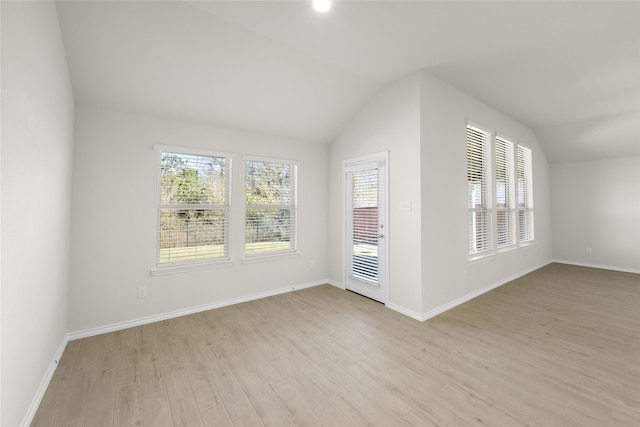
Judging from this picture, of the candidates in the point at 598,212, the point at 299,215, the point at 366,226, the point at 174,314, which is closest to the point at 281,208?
the point at 299,215

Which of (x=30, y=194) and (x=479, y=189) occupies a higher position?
(x=479, y=189)

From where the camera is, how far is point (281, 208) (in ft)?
13.8

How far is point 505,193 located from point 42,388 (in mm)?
6393

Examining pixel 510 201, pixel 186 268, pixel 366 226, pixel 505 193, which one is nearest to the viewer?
pixel 186 268

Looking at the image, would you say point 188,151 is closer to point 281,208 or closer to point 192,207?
point 192,207

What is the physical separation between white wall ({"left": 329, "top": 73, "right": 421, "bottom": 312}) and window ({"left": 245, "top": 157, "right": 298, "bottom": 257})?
4.28 ft

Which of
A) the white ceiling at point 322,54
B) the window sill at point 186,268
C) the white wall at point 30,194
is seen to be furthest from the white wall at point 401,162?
the white wall at point 30,194

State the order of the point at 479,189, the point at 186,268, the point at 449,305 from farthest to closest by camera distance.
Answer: the point at 479,189
the point at 449,305
the point at 186,268

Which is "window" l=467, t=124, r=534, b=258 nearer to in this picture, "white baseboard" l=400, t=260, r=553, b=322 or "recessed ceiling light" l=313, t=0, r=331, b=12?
"white baseboard" l=400, t=260, r=553, b=322

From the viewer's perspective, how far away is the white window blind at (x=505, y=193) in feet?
15.1

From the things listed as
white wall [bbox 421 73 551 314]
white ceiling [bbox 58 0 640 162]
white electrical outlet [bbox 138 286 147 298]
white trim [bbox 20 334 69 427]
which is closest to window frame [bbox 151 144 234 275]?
white electrical outlet [bbox 138 286 147 298]

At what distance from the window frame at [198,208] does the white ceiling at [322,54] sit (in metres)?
0.43

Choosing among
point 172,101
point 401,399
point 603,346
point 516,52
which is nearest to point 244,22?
point 172,101

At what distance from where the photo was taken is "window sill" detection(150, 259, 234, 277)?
318 centimetres
